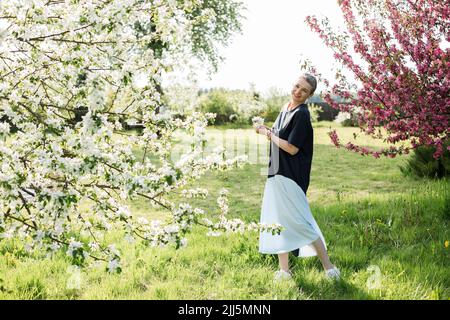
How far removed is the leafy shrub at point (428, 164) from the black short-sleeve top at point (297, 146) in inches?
261

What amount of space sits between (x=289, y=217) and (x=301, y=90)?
1.33 metres

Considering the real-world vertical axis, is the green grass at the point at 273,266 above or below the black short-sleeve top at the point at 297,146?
below

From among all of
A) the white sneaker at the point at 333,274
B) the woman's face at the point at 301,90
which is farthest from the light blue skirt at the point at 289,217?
the woman's face at the point at 301,90

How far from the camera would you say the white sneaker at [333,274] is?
4.89 metres

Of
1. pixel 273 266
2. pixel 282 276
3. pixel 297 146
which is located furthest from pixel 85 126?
pixel 273 266

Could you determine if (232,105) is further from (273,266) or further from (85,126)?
(85,126)

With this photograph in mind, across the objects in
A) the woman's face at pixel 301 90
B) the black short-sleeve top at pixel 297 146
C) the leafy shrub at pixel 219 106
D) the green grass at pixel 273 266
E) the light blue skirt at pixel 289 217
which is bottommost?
the green grass at pixel 273 266

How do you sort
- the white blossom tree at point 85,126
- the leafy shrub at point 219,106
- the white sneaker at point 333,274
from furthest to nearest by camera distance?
the leafy shrub at point 219,106
the white sneaker at point 333,274
the white blossom tree at point 85,126

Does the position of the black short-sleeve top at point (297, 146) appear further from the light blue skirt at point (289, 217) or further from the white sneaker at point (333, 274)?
the white sneaker at point (333, 274)

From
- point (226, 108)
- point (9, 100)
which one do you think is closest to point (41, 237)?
point (9, 100)

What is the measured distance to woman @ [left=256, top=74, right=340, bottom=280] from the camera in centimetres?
482

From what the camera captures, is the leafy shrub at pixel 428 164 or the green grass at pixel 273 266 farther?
the leafy shrub at pixel 428 164

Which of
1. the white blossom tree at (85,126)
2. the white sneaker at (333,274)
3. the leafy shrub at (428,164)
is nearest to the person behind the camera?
the white blossom tree at (85,126)

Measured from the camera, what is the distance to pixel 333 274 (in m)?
4.91
